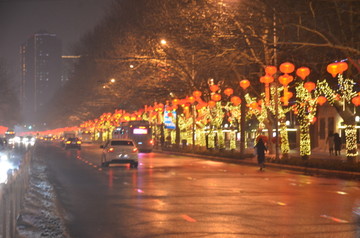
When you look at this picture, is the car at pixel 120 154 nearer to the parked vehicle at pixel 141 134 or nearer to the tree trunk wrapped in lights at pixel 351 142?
the tree trunk wrapped in lights at pixel 351 142

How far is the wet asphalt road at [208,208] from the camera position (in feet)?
40.0

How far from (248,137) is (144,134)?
2036cm

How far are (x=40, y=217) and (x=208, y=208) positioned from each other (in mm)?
4134

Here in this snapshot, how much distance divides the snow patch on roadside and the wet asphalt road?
278mm

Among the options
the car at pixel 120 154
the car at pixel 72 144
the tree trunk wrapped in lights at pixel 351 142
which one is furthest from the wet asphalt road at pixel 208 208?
the car at pixel 72 144

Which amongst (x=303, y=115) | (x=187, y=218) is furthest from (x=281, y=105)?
(x=187, y=218)

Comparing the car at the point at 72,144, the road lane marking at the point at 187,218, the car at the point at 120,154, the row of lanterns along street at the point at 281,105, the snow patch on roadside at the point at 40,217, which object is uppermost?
the row of lanterns along street at the point at 281,105

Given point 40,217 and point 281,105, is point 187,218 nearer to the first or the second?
point 40,217

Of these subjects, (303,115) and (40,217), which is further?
(303,115)

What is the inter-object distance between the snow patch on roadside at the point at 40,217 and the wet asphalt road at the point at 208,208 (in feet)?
0.91

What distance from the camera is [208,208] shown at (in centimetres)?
1569

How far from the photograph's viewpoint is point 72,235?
11852 millimetres

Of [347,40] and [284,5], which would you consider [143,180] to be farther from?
[347,40]

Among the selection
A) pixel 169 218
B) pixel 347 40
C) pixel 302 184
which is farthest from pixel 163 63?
pixel 169 218
